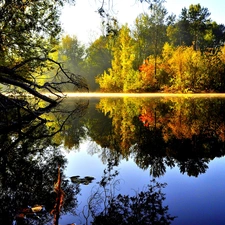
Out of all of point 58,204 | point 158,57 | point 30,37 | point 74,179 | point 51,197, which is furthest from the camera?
point 158,57

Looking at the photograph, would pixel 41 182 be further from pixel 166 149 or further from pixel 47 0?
pixel 47 0

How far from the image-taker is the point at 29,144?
5926 millimetres

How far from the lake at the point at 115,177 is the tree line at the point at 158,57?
41.5 ft

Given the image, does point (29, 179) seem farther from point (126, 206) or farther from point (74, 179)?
point (126, 206)

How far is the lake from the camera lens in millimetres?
2826

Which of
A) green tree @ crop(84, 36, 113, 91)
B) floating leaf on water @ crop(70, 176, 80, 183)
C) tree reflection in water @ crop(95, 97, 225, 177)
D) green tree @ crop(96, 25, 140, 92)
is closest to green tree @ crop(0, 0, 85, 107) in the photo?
tree reflection in water @ crop(95, 97, 225, 177)

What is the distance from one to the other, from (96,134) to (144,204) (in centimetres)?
486

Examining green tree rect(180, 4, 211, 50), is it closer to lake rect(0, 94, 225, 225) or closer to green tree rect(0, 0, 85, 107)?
green tree rect(0, 0, 85, 107)

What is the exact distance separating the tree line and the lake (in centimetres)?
1265

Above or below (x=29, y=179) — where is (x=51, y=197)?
below

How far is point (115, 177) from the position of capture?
4043 mm

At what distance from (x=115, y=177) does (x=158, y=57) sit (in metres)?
32.6

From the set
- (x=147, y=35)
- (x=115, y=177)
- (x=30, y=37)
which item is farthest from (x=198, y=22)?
(x=115, y=177)

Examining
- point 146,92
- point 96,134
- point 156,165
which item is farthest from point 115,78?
point 156,165
